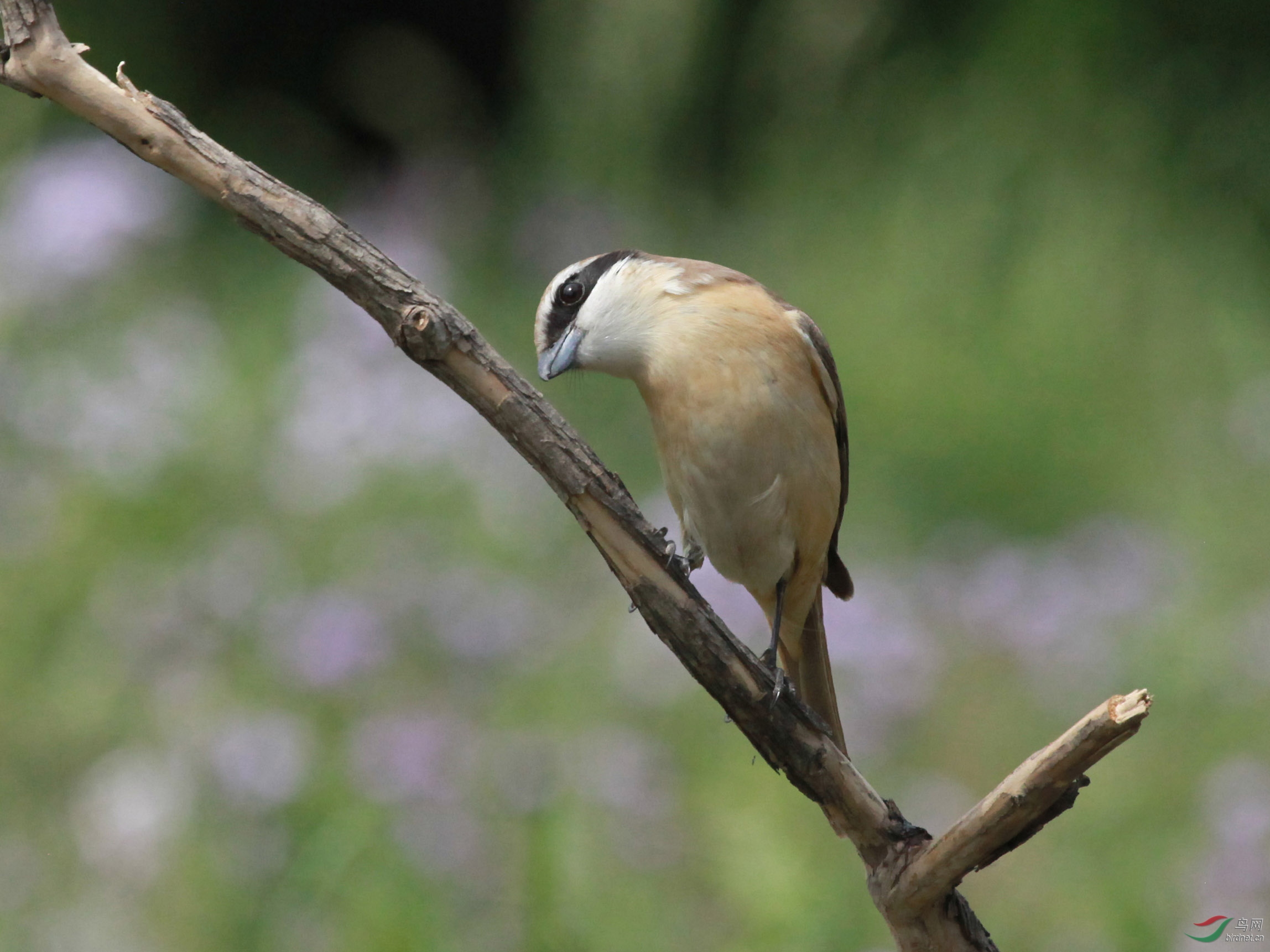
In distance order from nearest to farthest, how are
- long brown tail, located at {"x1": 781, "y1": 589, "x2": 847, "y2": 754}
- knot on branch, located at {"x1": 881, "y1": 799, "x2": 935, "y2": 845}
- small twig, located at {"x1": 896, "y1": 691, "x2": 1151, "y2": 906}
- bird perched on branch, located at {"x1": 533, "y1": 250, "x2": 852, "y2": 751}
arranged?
small twig, located at {"x1": 896, "y1": 691, "x2": 1151, "y2": 906}
knot on branch, located at {"x1": 881, "y1": 799, "x2": 935, "y2": 845}
bird perched on branch, located at {"x1": 533, "y1": 250, "x2": 852, "y2": 751}
long brown tail, located at {"x1": 781, "y1": 589, "x2": 847, "y2": 754}

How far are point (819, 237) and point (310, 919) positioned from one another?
7.88 feet

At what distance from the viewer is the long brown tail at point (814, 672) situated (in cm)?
154

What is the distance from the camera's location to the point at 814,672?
1.56 metres

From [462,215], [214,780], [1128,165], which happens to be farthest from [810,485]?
[462,215]

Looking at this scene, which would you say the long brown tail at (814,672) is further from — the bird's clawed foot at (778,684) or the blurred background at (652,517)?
the blurred background at (652,517)

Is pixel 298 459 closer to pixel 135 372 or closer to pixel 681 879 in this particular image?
pixel 135 372

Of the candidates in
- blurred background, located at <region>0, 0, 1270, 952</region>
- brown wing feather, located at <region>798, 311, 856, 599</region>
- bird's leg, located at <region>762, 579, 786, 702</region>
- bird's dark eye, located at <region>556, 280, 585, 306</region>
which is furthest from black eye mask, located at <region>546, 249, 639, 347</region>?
blurred background, located at <region>0, 0, 1270, 952</region>

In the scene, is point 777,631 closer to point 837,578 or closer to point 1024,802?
point 837,578

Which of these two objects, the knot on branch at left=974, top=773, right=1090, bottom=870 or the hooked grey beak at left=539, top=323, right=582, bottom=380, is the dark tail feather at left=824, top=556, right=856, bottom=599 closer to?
the hooked grey beak at left=539, top=323, right=582, bottom=380

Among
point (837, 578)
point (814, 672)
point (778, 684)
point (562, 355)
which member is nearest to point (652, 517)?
point (837, 578)

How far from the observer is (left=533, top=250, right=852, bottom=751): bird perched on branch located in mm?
1401

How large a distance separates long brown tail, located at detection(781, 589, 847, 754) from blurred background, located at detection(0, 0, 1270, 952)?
0.93 feet

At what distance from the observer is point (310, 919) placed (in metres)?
1.68

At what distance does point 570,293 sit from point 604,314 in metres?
Result: 0.06
